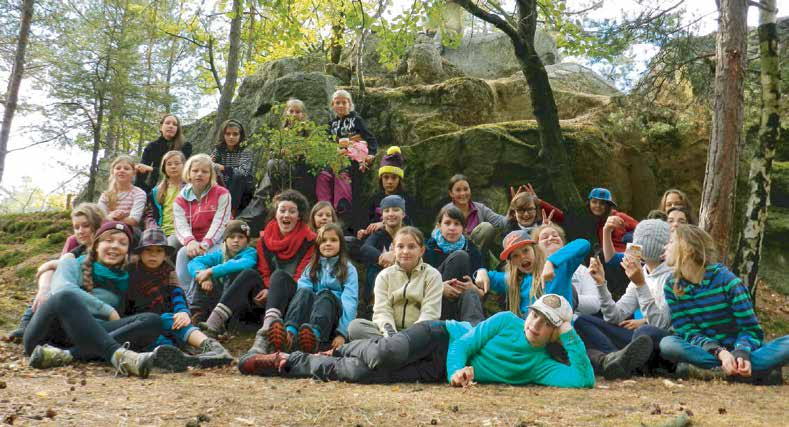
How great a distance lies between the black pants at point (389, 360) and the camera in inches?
178

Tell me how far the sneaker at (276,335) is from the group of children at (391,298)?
0.02 meters

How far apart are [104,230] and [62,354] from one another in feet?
3.65

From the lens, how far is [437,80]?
1321cm

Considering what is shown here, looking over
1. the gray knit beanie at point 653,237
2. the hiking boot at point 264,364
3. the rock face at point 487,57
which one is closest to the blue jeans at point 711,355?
the gray knit beanie at point 653,237

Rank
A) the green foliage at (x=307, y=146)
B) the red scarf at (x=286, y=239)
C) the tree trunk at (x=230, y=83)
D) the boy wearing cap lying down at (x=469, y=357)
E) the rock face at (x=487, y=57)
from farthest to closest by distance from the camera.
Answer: the rock face at (x=487, y=57), the tree trunk at (x=230, y=83), the green foliage at (x=307, y=146), the red scarf at (x=286, y=239), the boy wearing cap lying down at (x=469, y=357)

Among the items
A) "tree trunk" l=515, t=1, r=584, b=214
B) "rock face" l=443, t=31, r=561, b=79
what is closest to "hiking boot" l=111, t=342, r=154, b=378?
"tree trunk" l=515, t=1, r=584, b=214

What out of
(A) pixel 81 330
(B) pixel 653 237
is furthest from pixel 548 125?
(A) pixel 81 330

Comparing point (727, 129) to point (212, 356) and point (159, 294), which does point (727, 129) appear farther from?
point (159, 294)

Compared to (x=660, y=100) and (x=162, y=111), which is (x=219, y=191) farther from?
(x=162, y=111)

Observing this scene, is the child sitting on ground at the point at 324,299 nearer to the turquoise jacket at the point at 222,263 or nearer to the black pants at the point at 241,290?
the black pants at the point at 241,290

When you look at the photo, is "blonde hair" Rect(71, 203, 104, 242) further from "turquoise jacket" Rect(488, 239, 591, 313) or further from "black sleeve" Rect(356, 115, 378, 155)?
"turquoise jacket" Rect(488, 239, 591, 313)

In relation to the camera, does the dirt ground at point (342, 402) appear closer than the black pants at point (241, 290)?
Yes

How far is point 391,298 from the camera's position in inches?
208

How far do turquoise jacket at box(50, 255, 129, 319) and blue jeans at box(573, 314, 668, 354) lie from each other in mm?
4138
